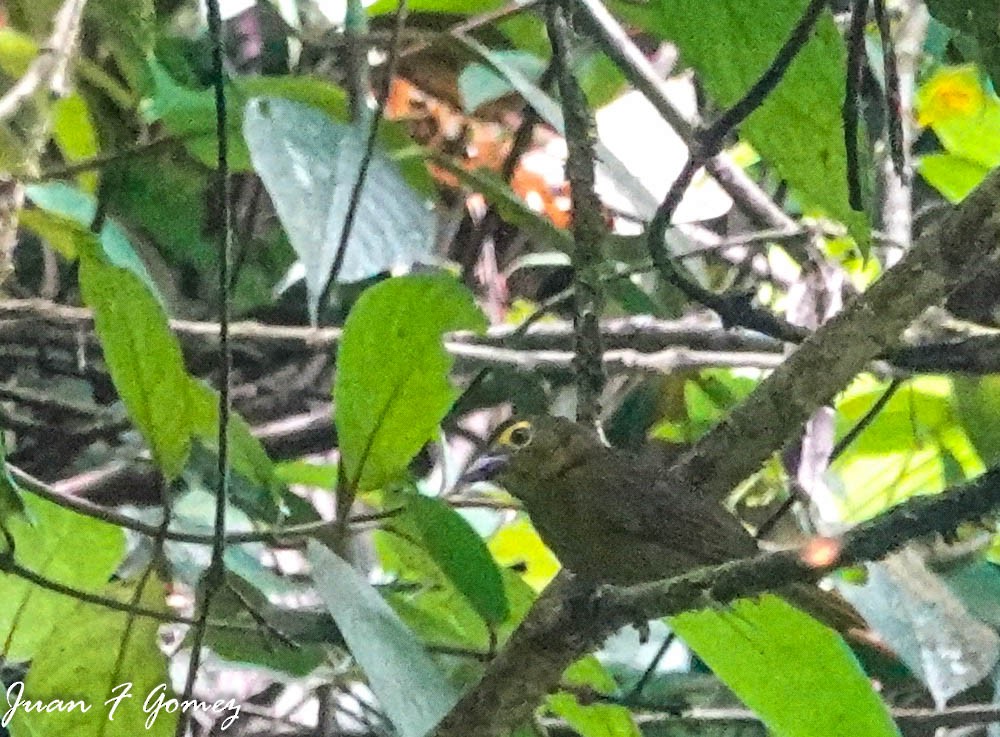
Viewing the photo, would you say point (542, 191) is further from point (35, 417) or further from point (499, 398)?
point (35, 417)

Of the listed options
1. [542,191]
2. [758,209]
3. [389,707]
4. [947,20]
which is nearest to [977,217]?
[947,20]

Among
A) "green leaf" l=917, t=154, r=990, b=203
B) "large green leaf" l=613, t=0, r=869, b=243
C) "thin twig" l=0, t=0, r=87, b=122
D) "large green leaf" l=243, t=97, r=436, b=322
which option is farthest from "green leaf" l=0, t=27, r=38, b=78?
"green leaf" l=917, t=154, r=990, b=203

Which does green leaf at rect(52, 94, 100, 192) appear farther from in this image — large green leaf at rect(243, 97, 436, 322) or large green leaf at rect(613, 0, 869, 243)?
large green leaf at rect(613, 0, 869, 243)

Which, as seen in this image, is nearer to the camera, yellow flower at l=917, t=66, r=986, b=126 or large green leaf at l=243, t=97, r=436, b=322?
large green leaf at l=243, t=97, r=436, b=322

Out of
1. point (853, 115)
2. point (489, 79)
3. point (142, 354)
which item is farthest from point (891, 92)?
point (489, 79)

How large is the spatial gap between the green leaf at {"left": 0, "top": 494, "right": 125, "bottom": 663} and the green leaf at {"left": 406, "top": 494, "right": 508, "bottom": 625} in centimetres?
28

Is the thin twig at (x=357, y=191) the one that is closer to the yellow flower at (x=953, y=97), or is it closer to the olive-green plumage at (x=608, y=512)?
the olive-green plumage at (x=608, y=512)

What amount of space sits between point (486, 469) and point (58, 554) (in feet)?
1.38

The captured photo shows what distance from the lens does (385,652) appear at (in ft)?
2.11

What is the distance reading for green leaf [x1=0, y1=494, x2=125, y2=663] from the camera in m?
0.92

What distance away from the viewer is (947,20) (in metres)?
0.45

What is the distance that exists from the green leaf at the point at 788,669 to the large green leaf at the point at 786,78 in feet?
0.91

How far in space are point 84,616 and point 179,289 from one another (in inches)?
33.7

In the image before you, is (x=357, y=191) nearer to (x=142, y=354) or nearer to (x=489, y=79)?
(x=142, y=354)
